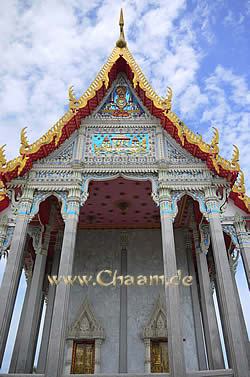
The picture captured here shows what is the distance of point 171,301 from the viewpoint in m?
7.59

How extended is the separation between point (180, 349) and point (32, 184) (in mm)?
6113

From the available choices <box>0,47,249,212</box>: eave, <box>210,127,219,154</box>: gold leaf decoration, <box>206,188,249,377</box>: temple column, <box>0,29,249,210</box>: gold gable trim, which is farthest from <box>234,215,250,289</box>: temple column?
<box>210,127,219,154</box>: gold leaf decoration

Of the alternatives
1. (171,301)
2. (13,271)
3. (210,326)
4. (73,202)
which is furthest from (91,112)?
(210,326)

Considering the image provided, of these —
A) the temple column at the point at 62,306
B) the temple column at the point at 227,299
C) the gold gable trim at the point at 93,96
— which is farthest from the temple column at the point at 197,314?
the temple column at the point at 62,306

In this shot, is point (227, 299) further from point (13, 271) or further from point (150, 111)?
point (150, 111)

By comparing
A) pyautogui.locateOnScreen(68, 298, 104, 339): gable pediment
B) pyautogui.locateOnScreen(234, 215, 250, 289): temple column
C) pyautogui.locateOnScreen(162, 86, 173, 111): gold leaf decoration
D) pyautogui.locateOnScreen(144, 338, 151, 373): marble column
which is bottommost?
pyautogui.locateOnScreen(144, 338, 151, 373): marble column

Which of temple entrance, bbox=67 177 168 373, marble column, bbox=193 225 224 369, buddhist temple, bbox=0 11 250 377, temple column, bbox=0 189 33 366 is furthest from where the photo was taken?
temple entrance, bbox=67 177 168 373

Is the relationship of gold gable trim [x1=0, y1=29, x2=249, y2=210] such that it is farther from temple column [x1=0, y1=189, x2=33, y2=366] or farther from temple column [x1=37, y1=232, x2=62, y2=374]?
temple column [x1=37, y1=232, x2=62, y2=374]

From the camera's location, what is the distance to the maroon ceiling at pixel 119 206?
10844 mm

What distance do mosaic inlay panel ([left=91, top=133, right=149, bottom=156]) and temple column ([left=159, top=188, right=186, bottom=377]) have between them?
5.89ft

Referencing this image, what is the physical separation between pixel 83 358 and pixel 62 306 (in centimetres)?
449

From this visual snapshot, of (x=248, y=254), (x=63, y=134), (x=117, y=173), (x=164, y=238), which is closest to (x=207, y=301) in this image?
(x=248, y=254)

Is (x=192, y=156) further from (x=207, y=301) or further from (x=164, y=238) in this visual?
(x=207, y=301)

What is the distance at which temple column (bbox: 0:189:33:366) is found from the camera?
7.46 m
